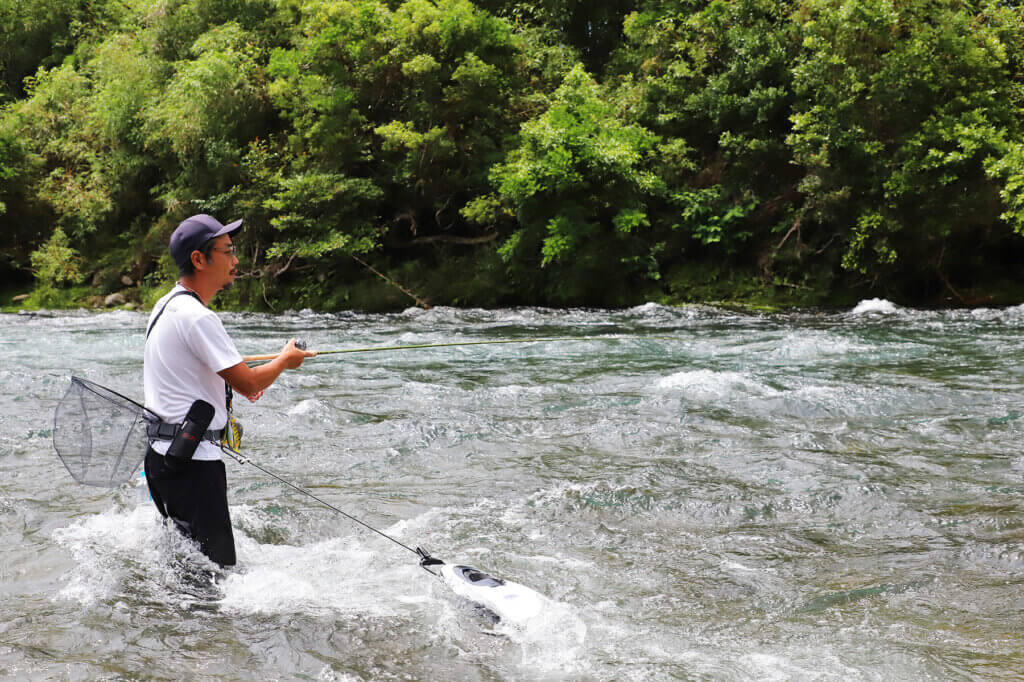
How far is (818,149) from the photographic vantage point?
601 inches

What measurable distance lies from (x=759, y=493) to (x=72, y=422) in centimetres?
368

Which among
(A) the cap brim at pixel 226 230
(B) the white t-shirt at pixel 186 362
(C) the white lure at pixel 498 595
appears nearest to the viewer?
(B) the white t-shirt at pixel 186 362

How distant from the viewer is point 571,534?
4.31 m

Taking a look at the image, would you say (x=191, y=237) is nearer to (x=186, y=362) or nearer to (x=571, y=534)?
(x=186, y=362)

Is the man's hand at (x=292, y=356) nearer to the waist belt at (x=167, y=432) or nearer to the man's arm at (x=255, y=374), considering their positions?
the man's arm at (x=255, y=374)

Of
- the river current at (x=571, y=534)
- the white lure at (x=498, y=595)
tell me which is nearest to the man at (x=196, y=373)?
the river current at (x=571, y=534)

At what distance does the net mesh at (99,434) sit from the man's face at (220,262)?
1.97 feet

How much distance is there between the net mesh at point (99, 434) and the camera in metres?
3.23

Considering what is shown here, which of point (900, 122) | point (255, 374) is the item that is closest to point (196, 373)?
point (255, 374)

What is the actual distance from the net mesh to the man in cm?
12

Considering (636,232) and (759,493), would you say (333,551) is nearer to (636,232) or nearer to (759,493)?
(759,493)

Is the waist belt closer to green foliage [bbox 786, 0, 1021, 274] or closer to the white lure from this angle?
the white lure

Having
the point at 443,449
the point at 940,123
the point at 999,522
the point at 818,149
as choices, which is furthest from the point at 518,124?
the point at 999,522

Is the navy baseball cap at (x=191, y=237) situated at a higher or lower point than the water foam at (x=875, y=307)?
higher
